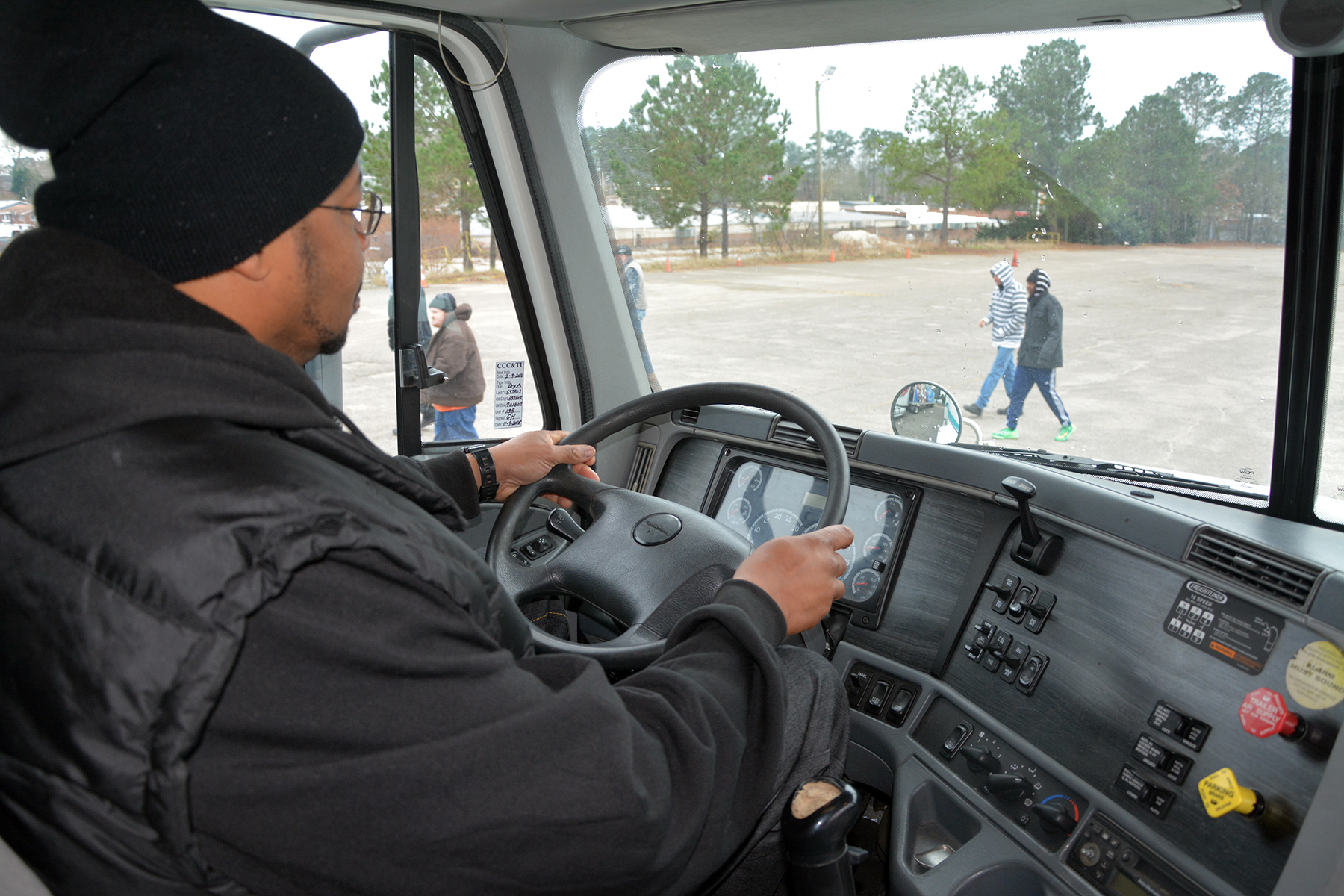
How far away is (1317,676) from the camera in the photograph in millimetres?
1257

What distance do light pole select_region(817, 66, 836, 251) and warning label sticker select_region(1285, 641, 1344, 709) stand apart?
1624 millimetres

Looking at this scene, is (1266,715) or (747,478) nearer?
(1266,715)

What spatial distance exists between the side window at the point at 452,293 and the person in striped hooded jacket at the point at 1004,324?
60.2 inches

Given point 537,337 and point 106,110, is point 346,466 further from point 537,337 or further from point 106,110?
point 537,337

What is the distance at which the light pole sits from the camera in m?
2.46

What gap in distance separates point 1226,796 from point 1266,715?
0.13 meters

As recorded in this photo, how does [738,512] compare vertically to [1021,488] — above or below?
below

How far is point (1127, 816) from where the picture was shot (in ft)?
4.64

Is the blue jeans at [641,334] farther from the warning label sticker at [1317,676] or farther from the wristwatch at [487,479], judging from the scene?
the warning label sticker at [1317,676]

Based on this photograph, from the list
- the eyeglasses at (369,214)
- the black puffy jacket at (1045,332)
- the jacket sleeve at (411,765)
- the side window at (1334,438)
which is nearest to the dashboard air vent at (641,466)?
the black puffy jacket at (1045,332)

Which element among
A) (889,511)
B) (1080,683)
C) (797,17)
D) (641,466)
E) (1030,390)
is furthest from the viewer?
(641,466)

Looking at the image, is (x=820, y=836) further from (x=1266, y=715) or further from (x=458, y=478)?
(x=458, y=478)

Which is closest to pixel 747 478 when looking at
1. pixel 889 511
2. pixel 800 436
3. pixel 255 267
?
pixel 800 436

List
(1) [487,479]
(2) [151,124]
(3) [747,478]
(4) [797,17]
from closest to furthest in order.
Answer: (2) [151,124]
(1) [487,479]
(4) [797,17]
(3) [747,478]
